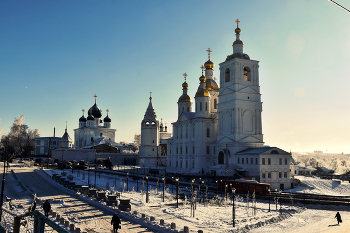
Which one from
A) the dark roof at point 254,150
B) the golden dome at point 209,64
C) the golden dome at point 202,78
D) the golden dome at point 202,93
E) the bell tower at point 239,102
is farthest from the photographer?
the golden dome at point 209,64

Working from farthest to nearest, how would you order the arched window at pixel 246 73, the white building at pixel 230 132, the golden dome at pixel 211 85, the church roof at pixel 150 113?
the church roof at pixel 150 113, the golden dome at pixel 211 85, the arched window at pixel 246 73, the white building at pixel 230 132

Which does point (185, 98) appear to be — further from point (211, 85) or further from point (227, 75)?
point (227, 75)

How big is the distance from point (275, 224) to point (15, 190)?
26.9 metres

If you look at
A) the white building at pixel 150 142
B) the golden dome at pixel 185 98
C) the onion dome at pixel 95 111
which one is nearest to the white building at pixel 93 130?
the onion dome at pixel 95 111

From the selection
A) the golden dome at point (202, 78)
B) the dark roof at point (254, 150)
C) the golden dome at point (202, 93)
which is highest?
the golden dome at point (202, 78)

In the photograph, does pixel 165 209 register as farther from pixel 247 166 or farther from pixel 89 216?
pixel 247 166

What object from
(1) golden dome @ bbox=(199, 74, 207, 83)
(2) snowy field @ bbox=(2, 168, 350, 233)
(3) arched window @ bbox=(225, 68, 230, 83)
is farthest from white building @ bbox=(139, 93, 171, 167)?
(2) snowy field @ bbox=(2, 168, 350, 233)

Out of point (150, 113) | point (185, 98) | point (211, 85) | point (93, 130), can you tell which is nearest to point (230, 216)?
point (211, 85)

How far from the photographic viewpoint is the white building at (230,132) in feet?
151

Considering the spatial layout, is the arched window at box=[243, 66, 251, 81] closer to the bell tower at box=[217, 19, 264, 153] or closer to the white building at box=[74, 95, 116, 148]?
the bell tower at box=[217, 19, 264, 153]

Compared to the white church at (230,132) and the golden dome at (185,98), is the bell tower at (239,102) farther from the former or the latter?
the golden dome at (185,98)

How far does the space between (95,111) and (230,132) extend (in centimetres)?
6220

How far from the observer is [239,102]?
52062mm

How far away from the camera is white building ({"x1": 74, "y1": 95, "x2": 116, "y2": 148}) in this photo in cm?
9819
